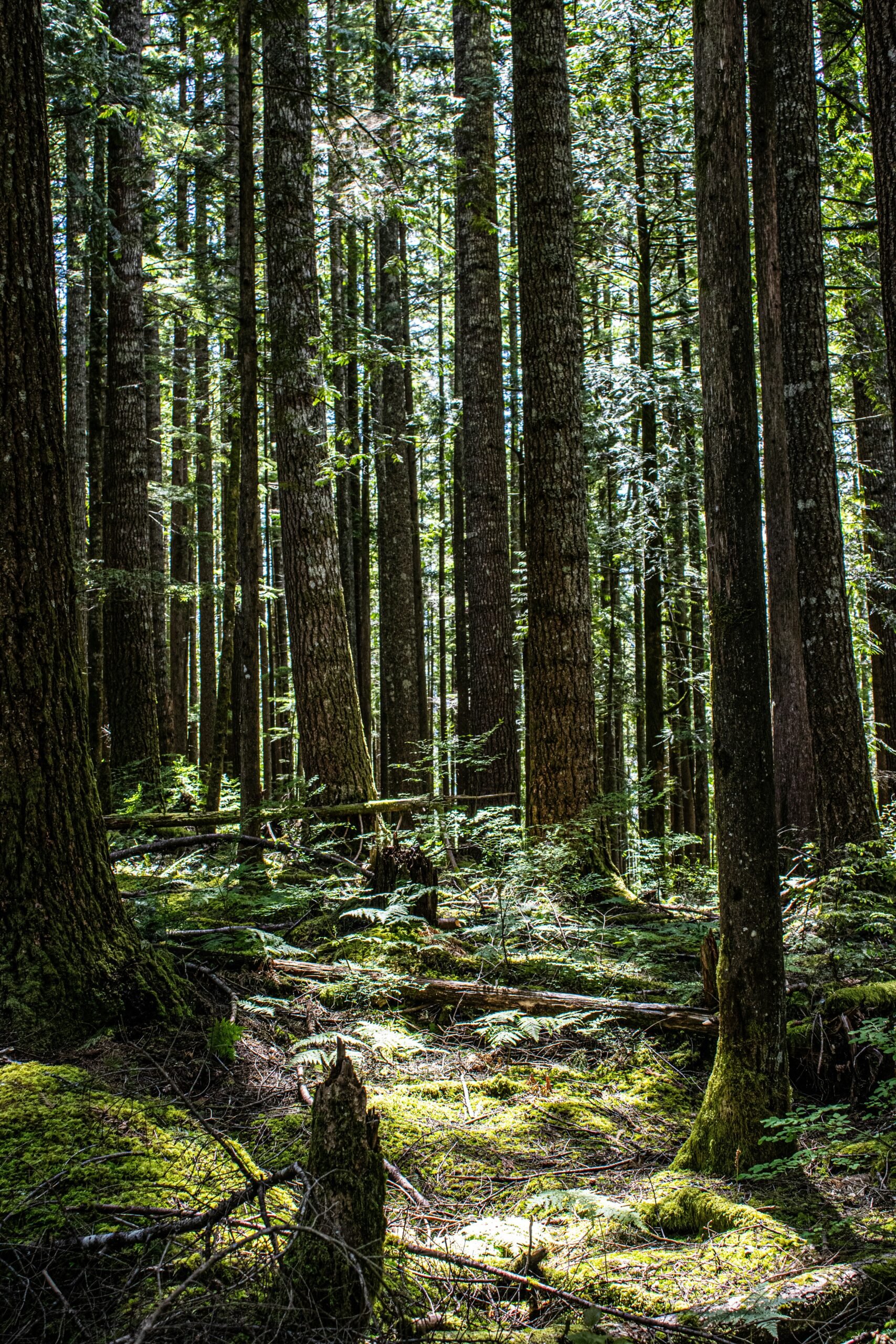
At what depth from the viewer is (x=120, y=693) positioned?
38.8 ft

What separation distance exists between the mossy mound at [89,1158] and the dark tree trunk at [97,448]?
5829 mm

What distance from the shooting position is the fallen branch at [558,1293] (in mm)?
2242

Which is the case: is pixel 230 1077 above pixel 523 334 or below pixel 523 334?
below

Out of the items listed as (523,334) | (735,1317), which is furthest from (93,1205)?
(523,334)

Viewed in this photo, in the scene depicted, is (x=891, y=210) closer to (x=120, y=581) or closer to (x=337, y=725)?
(x=337, y=725)

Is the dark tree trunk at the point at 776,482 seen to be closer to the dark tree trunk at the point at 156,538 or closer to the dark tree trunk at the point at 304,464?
the dark tree trunk at the point at 304,464

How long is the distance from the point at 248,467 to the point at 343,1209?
231 inches

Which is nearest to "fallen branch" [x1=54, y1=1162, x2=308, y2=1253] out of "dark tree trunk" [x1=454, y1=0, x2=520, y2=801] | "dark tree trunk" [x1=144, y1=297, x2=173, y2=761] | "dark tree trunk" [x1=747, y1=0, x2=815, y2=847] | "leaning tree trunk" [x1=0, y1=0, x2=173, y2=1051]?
"leaning tree trunk" [x1=0, y1=0, x2=173, y2=1051]

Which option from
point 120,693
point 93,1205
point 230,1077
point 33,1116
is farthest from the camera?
point 120,693

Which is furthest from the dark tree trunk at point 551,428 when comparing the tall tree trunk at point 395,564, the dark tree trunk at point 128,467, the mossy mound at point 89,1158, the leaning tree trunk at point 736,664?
the dark tree trunk at point 128,467

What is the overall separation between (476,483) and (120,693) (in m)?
5.81

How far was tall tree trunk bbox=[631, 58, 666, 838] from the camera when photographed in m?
→ 11.3

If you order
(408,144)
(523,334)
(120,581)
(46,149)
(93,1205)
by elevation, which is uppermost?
(408,144)

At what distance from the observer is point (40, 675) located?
381 centimetres
